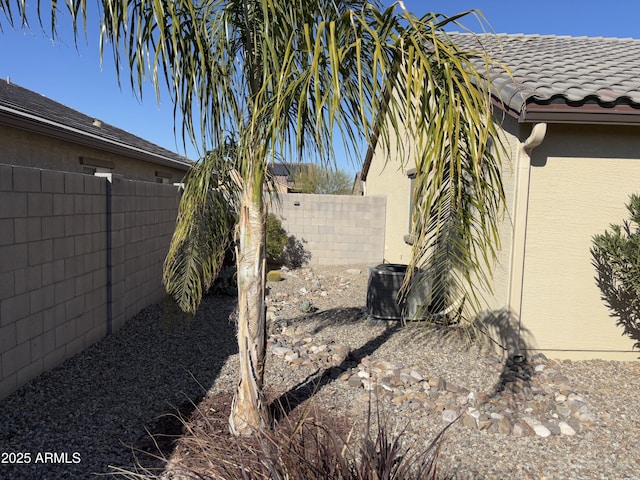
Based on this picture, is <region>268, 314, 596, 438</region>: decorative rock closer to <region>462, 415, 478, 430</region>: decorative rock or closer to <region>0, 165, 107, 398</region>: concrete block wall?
<region>462, 415, 478, 430</region>: decorative rock

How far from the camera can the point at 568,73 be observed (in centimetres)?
613

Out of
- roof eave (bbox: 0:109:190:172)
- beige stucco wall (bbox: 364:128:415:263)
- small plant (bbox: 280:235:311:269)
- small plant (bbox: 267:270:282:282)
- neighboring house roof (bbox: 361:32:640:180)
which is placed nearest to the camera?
neighboring house roof (bbox: 361:32:640:180)

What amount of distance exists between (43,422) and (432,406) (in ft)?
10.3

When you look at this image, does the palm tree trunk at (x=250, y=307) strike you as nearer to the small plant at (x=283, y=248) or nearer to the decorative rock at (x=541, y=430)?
the decorative rock at (x=541, y=430)

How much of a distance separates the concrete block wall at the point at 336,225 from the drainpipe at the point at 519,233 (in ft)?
25.4

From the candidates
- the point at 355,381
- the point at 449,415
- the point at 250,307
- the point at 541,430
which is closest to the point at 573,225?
the point at 541,430

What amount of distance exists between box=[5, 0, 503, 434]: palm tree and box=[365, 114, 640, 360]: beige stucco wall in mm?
2174

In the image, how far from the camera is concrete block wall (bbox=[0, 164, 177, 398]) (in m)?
4.19

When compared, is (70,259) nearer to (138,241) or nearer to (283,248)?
(138,241)

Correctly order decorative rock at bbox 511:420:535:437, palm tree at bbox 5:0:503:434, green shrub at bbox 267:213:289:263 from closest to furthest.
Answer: palm tree at bbox 5:0:503:434
decorative rock at bbox 511:420:535:437
green shrub at bbox 267:213:289:263

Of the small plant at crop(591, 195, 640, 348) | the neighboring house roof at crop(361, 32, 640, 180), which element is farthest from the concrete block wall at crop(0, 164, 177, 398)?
the small plant at crop(591, 195, 640, 348)

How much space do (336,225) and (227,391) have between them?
8996 mm

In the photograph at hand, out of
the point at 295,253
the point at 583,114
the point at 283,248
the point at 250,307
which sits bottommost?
the point at 295,253

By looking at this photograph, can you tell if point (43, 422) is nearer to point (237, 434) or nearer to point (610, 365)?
point (237, 434)
